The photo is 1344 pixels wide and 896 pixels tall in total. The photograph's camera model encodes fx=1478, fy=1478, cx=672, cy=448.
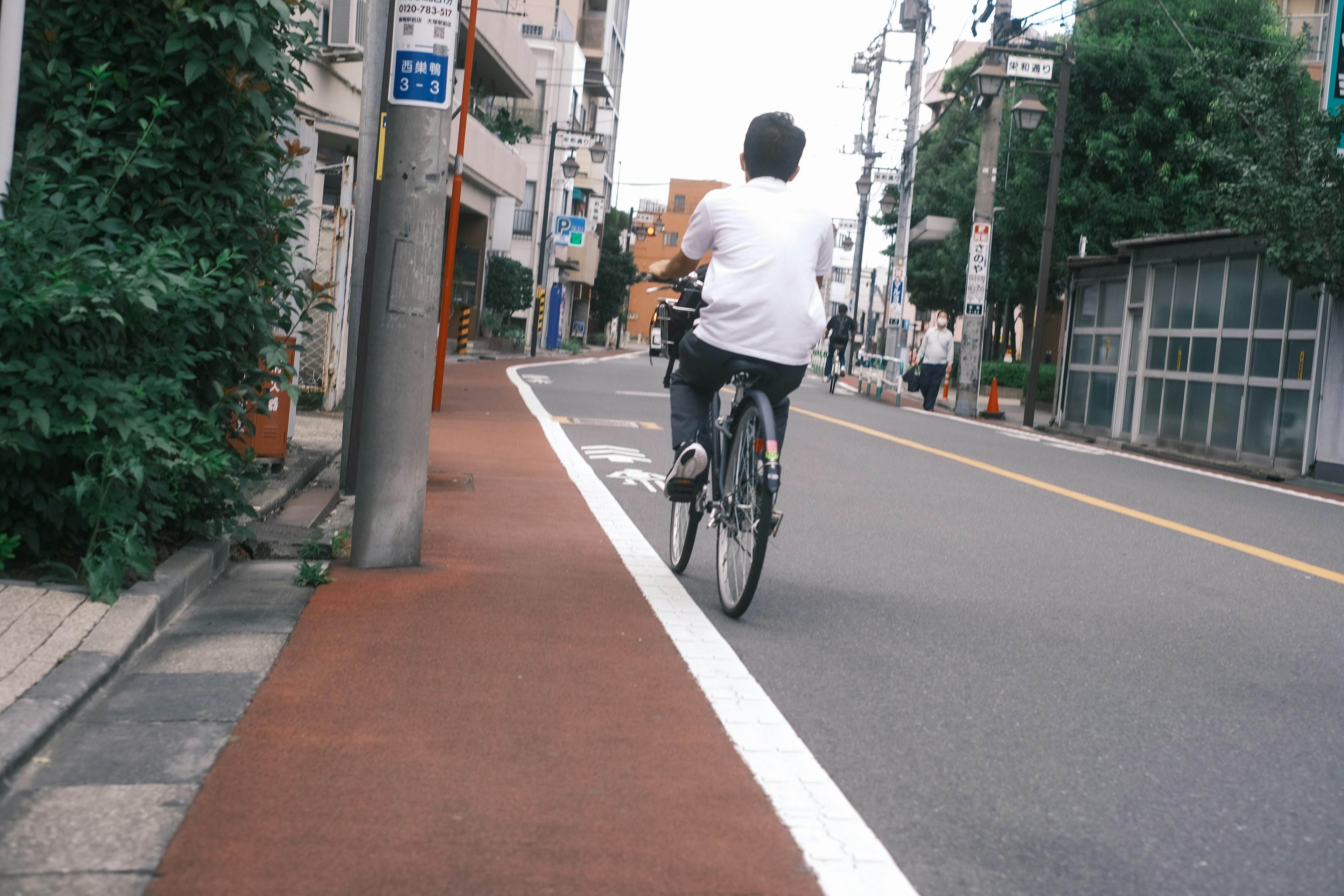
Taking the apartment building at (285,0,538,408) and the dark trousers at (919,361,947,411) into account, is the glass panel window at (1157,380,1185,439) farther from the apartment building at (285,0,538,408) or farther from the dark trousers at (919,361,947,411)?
the apartment building at (285,0,538,408)

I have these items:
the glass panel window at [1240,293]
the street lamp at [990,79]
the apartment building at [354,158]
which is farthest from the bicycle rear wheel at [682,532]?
the street lamp at [990,79]

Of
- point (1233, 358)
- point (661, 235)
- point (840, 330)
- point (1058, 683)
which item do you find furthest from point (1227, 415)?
point (661, 235)

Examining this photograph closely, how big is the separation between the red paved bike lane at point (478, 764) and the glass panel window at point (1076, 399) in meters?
18.3

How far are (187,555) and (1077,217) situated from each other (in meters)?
30.7

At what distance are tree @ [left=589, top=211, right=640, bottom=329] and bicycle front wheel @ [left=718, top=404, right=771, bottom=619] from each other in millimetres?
77485

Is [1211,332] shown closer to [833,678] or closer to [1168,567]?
[1168,567]

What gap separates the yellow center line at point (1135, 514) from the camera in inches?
312

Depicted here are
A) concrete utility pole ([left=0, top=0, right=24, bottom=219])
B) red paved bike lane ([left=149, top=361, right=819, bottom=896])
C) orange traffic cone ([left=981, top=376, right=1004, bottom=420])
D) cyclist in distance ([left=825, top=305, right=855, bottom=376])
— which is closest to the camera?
red paved bike lane ([left=149, top=361, right=819, bottom=896])

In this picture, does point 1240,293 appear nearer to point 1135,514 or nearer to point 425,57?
point 1135,514

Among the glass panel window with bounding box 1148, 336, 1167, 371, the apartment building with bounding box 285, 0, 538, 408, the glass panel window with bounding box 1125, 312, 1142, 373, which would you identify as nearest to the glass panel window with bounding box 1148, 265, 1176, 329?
the glass panel window with bounding box 1148, 336, 1167, 371

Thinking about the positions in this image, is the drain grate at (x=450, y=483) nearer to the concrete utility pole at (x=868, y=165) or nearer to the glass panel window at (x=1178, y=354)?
the glass panel window at (x=1178, y=354)

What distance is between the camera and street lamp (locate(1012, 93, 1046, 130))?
24875mm

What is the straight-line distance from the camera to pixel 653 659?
471 centimetres

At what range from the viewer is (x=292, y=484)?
8.38 metres
